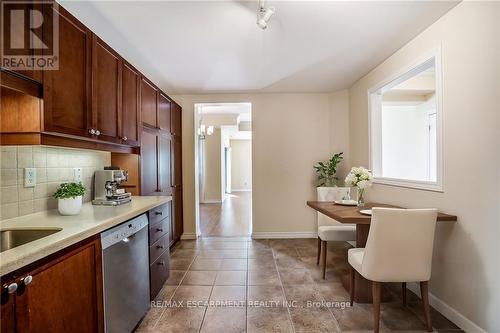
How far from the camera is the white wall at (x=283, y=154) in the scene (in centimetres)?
414

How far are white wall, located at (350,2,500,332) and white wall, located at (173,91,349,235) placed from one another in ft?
6.56

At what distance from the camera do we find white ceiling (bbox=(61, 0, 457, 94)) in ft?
6.21

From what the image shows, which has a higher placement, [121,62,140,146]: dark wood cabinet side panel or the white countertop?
[121,62,140,146]: dark wood cabinet side panel

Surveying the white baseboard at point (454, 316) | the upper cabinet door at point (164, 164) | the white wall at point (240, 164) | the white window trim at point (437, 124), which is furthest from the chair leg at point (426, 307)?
the white wall at point (240, 164)

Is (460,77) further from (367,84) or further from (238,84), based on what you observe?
(238,84)

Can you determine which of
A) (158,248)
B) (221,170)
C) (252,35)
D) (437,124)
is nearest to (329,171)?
(437,124)

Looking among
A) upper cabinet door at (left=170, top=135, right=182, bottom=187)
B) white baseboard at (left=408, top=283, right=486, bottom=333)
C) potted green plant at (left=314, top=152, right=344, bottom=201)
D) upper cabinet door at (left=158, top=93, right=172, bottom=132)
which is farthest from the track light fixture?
white baseboard at (left=408, top=283, right=486, bottom=333)

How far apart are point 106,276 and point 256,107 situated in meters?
3.30

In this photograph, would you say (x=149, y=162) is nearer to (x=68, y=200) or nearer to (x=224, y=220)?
(x=68, y=200)

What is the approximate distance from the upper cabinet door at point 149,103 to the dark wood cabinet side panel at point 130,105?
0.12m

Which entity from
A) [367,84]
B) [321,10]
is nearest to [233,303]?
[321,10]

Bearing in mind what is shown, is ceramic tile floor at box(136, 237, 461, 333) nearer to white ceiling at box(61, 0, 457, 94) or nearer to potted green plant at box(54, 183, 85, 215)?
potted green plant at box(54, 183, 85, 215)

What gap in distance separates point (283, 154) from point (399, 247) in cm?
257

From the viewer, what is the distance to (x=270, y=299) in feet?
7.40
